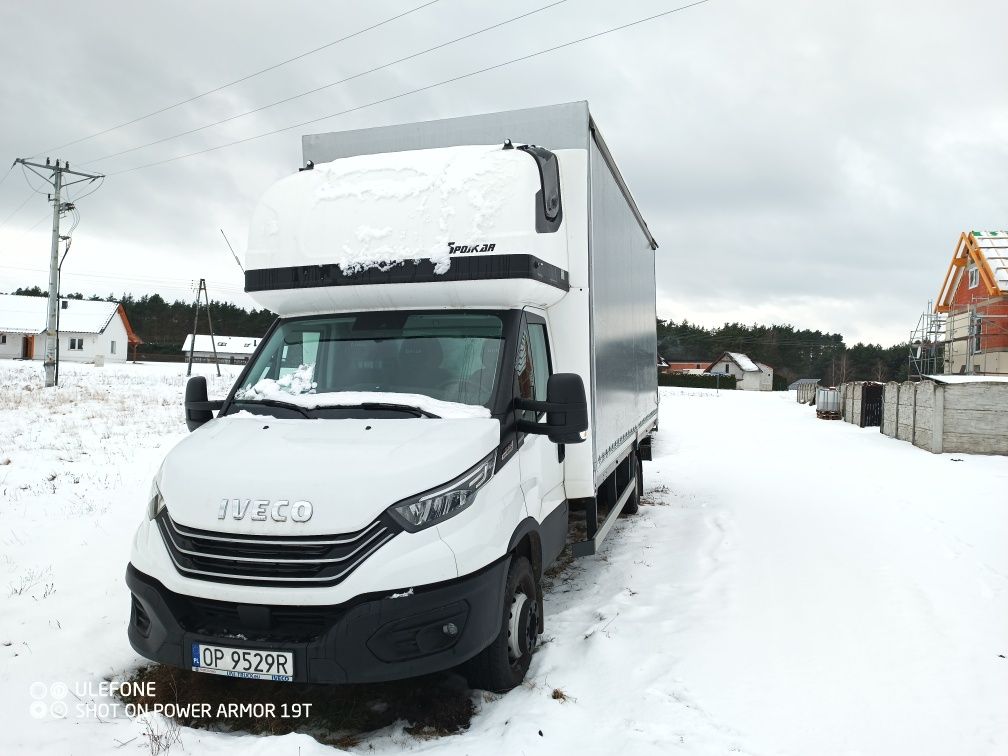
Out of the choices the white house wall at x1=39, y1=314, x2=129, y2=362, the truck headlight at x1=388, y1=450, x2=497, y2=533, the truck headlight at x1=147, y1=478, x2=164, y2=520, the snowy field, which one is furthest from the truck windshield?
the white house wall at x1=39, y1=314, x2=129, y2=362

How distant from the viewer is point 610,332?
245 inches

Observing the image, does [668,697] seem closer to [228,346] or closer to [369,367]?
[369,367]

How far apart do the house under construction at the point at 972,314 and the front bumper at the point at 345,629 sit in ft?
106

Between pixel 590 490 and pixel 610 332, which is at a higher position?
pixel 610 332

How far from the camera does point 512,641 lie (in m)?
3.82

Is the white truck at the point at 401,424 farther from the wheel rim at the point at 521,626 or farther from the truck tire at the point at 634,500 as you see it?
the truck tire at the point at 634,500

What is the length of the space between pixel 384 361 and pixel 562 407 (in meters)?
1.15

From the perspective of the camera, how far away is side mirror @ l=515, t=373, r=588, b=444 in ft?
12.8

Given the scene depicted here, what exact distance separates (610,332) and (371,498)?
3.58 metres

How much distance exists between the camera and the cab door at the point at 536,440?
4176 mm

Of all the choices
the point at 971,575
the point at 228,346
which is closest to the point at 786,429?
the point at 971,575
